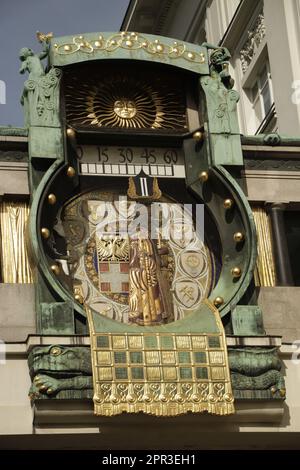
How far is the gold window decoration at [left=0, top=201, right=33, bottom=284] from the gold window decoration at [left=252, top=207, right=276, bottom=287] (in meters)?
2.78

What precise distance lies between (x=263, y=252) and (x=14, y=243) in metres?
3.05

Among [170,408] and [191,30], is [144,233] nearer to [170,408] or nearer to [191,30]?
[170,408]

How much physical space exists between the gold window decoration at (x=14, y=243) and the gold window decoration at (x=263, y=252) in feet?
9.13

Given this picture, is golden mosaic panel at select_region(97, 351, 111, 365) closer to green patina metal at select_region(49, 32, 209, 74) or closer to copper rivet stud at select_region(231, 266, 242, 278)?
copper rivet stud at select_region(231, 266, 242, 278)

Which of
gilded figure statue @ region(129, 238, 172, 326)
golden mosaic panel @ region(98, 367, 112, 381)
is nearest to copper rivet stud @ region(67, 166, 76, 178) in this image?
gilded figure statue @ region(129, 238, 172, 326)

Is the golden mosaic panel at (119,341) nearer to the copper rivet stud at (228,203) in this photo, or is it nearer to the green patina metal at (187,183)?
the green patina metal at (187,183)

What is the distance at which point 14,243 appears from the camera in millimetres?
15859

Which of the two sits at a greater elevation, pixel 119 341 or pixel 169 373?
pixel 119 341

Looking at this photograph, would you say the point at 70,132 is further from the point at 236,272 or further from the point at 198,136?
the point at 236,272

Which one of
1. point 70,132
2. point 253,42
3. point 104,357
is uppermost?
point 253,42

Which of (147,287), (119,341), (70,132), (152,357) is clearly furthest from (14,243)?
(152,357)

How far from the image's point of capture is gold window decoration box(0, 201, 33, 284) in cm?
1570

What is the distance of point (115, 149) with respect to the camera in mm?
16672
